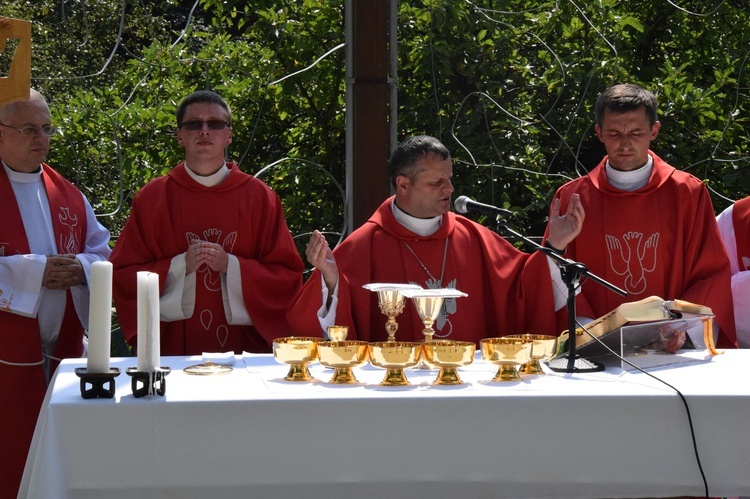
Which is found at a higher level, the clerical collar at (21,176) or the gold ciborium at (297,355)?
the clerical collar at (21,176)

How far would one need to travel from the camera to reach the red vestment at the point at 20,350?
4.63 m

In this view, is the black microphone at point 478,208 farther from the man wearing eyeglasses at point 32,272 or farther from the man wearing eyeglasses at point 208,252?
the man wearing eyeglasses at point 32,272

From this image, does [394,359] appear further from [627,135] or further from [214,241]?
[627,135]

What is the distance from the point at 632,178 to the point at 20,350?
2.81 m

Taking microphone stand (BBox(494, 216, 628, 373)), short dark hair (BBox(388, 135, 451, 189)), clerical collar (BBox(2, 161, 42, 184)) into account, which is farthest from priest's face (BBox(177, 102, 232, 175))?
microphone stand (BBox(494, 216, 628, 373))

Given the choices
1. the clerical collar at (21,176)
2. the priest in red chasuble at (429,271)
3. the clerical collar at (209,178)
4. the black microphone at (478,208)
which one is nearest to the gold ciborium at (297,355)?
the black microphone at (478,208)

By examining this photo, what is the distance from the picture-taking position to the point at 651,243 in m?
4.73

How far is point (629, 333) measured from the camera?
3.65m

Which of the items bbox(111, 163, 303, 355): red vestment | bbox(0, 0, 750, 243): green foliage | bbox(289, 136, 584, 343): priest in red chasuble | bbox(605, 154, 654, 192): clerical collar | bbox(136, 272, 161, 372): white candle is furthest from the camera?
bbox(0, 0, 750, 243): green foliage

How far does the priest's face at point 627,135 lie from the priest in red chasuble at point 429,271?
1.43 ft

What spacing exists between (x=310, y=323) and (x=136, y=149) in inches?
87.7

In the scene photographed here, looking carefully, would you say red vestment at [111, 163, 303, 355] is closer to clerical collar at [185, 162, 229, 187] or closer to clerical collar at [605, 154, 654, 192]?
clerical collar at [185, 162, 229, 187]

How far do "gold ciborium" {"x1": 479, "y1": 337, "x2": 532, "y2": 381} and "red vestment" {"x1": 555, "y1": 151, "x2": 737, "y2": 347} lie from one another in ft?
4.19

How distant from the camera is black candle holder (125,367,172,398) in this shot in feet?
9.92
